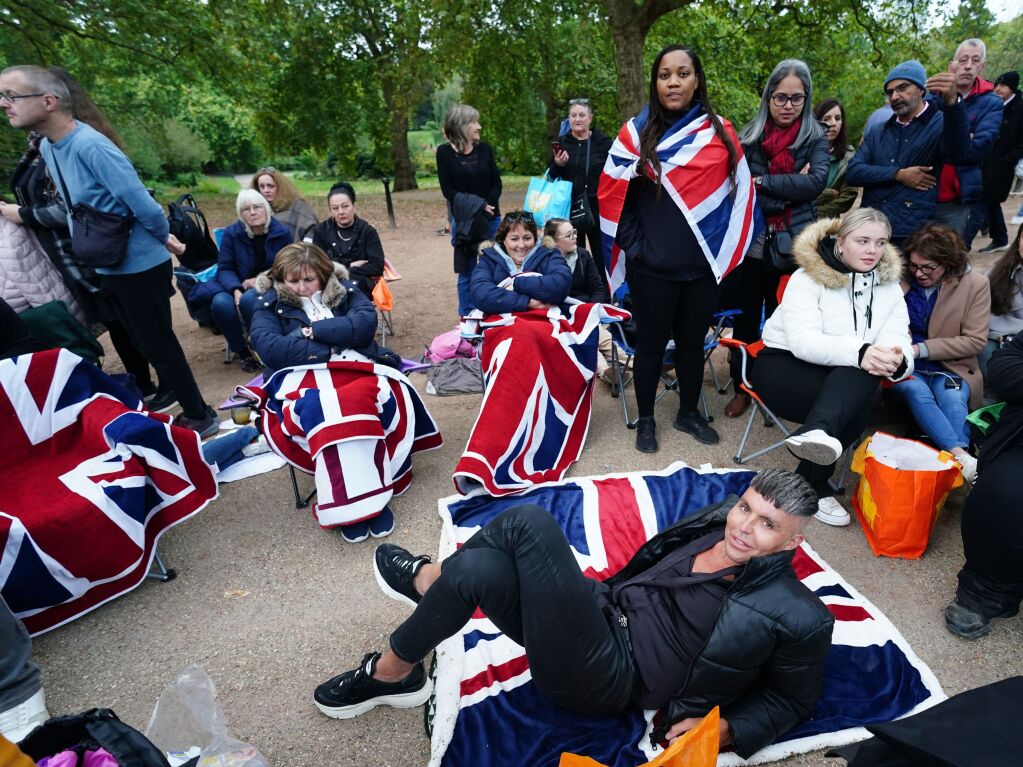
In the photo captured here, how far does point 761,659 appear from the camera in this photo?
5.22 feet

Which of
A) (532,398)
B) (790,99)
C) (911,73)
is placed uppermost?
(911,73)

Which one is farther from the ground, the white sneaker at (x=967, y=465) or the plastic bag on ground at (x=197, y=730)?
the white sneaker at (x=967, y=465)

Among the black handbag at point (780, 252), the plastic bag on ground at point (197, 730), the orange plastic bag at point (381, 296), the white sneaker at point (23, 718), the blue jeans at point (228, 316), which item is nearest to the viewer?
the plastic bag on ground at point (197, 730)

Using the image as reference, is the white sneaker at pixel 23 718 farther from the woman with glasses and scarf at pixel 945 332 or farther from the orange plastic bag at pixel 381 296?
the woman with glasses and scarf at pixel 945 332

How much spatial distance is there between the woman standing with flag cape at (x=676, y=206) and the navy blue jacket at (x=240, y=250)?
279 cm

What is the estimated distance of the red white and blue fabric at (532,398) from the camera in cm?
316

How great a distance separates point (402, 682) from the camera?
201cm

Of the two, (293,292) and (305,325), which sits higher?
(293,292)

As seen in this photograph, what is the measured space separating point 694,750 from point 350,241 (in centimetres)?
470

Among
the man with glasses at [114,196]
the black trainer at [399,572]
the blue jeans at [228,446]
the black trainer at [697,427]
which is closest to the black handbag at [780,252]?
the black trainer at [697,427]

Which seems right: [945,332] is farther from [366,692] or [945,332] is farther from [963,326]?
[366,692]

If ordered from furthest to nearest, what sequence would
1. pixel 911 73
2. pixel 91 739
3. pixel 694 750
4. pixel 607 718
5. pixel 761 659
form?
1. pixel 911 73
2. pixel 607 718
3. pixel 761 659
4. pixel 694 750
5. pixel 91 739

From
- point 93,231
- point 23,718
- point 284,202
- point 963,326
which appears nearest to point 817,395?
point 963,326

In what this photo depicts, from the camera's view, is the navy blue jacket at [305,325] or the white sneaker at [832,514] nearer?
the white sneaker at [832,514]
